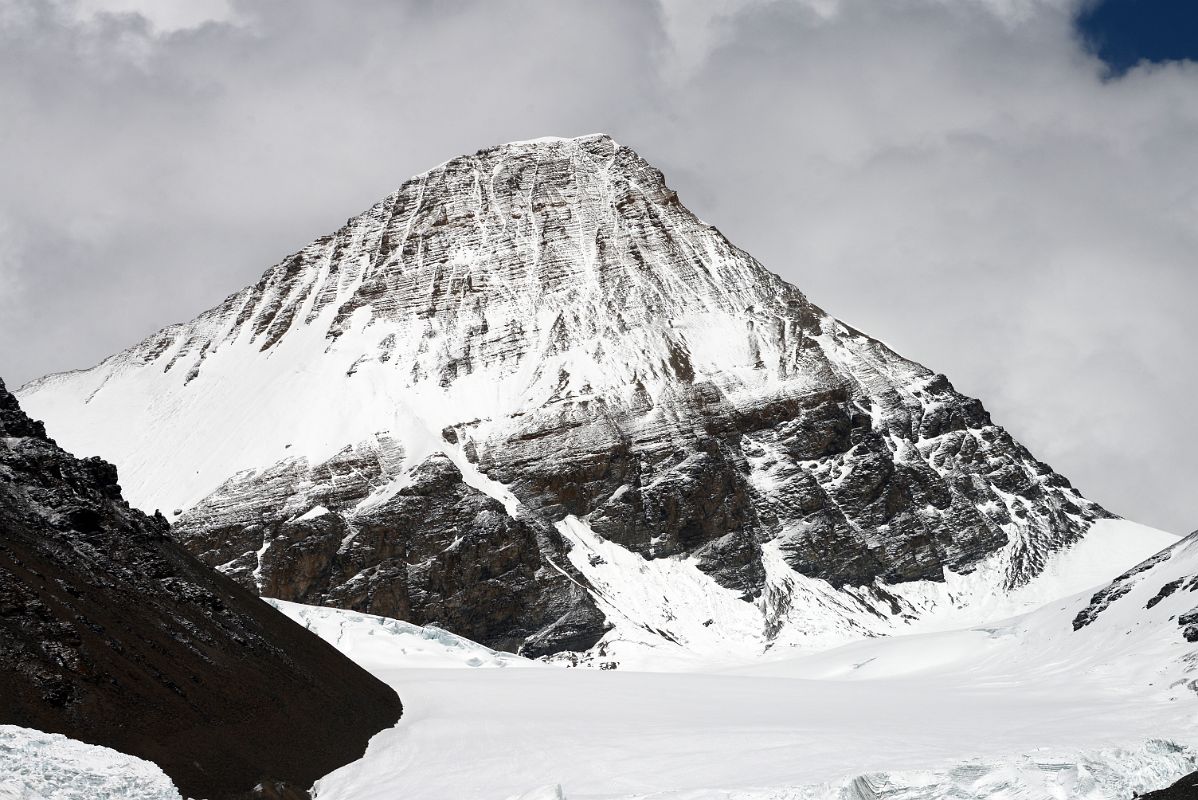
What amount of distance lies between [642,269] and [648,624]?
6753 cm

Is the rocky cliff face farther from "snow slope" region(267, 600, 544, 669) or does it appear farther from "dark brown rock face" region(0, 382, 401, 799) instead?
"dark brown rock face" region(0, 382, 401, 799)

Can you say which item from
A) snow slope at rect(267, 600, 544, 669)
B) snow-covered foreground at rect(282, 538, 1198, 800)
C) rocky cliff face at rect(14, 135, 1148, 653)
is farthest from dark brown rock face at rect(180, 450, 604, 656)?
snow-covered foreground at rect(282, 538, 1198, 800)

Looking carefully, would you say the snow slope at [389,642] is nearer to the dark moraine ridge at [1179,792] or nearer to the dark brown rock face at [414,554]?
the dark moraine ridge at [1179,792]

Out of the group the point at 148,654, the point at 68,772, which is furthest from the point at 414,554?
the point at 68,772

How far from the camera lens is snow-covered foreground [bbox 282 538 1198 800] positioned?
38.0m

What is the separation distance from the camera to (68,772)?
96.1 ft

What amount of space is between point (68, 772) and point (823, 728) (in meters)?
27.0

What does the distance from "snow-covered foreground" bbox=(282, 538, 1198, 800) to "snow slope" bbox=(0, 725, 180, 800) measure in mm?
7084

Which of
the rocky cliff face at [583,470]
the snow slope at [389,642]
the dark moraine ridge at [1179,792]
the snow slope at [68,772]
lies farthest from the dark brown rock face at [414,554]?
the snow slope at [68,772]

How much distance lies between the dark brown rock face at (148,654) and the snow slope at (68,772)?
1.35 meters

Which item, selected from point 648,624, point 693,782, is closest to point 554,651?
point 648,624

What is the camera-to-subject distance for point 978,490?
186 metres

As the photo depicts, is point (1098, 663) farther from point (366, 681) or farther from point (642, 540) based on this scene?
point (642, 540)

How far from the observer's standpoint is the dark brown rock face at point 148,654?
33344 millimetres
